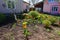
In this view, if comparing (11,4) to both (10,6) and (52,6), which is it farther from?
(52,6)

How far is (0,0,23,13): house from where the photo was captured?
1756cm

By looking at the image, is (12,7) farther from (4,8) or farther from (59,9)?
(59,9)

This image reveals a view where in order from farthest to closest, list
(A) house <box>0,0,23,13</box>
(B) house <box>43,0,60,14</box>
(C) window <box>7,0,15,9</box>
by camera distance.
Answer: (B) house <box>43,0,60,14</box> → (C) window <box>7,0,15,9</box> → (A) house <box>0,0,23,13</box>

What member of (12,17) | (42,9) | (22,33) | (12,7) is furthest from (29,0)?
(22,33)

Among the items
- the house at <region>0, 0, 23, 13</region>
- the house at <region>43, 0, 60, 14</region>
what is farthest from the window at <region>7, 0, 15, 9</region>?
the house at <region>43, 0, 60, 14</region>

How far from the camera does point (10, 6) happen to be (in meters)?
18.2

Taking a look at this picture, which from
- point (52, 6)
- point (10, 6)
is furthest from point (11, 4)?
point (52, 6)

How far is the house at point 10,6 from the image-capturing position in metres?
17.6

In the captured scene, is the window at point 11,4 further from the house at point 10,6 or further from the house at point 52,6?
the house at point 52,6

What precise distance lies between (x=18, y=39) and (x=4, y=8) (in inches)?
397

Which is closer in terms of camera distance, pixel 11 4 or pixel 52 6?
pixel 11 4

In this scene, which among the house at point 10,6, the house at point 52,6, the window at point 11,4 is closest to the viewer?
the house at point 10,6

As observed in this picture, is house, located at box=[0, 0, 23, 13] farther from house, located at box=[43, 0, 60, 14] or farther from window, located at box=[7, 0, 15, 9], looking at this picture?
house, located at box=[43, 0, 60, 14]

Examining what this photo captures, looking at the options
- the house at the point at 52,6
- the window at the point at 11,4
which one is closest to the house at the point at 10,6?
the window at the point at 11,4
